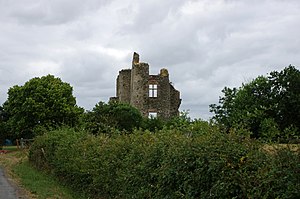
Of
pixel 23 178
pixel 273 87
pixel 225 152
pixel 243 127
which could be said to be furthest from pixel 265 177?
pixel 273 87

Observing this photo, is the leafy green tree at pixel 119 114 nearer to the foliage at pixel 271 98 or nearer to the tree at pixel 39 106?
the tree at pixel 39 106

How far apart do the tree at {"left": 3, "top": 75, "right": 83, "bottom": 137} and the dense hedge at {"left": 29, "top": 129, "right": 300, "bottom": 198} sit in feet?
106

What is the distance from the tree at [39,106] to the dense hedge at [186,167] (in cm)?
3232

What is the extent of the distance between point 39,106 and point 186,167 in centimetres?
4040

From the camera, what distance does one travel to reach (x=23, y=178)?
23281mm

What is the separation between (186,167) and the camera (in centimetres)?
884

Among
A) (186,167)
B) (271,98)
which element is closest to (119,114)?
(271,98)

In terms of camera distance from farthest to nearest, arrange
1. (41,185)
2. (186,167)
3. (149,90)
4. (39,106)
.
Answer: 1. (149,90)
2. (39,106)
3. (41,185)
4. (186,167)

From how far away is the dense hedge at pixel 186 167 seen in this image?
6798 mm

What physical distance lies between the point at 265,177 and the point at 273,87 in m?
38.4

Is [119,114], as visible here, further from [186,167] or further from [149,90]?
[186,167]

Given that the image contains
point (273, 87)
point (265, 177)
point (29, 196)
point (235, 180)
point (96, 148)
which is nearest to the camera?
point (265, 177)

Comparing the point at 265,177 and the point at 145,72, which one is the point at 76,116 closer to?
the point at 145,72

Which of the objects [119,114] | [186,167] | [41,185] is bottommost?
[41,185]
